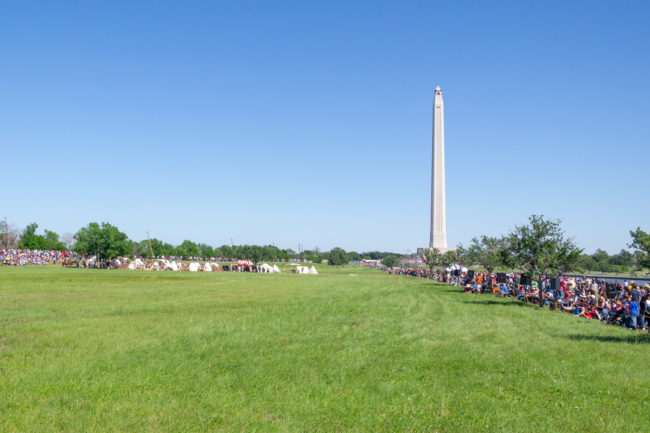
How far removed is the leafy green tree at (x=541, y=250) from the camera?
97.9 ft

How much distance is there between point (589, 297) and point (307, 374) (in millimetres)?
23795

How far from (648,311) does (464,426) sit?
689 inches

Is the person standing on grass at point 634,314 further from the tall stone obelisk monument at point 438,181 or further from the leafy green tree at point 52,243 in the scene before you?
the leafy green tree at point 52,243

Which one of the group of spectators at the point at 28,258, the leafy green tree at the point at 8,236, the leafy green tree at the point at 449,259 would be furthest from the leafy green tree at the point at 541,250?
the leafy green tree at the point at 8,236

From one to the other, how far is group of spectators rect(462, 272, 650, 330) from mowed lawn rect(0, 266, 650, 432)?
352 centimetres

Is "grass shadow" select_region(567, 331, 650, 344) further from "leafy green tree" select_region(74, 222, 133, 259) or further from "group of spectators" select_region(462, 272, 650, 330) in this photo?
"leafy green tree" select_region(74, 222, 133, 259)

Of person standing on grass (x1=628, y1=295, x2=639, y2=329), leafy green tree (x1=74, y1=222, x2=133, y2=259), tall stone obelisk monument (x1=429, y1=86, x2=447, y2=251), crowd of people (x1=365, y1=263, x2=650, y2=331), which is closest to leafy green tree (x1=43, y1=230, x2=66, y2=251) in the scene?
leafy green tree (x1=74, y1=222, x2=133, y2=259)

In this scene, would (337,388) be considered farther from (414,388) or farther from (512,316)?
(512,316)

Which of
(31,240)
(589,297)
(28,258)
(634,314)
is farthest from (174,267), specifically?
(31,240)

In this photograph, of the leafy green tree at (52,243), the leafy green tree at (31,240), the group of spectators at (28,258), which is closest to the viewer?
the group of spectators at (28,258)

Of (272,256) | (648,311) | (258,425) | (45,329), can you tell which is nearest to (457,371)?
(258,425)

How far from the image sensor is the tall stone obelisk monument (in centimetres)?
10012

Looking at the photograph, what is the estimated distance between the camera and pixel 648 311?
808 inches

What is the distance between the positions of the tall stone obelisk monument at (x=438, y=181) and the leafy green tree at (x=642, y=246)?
82077 millimetres
